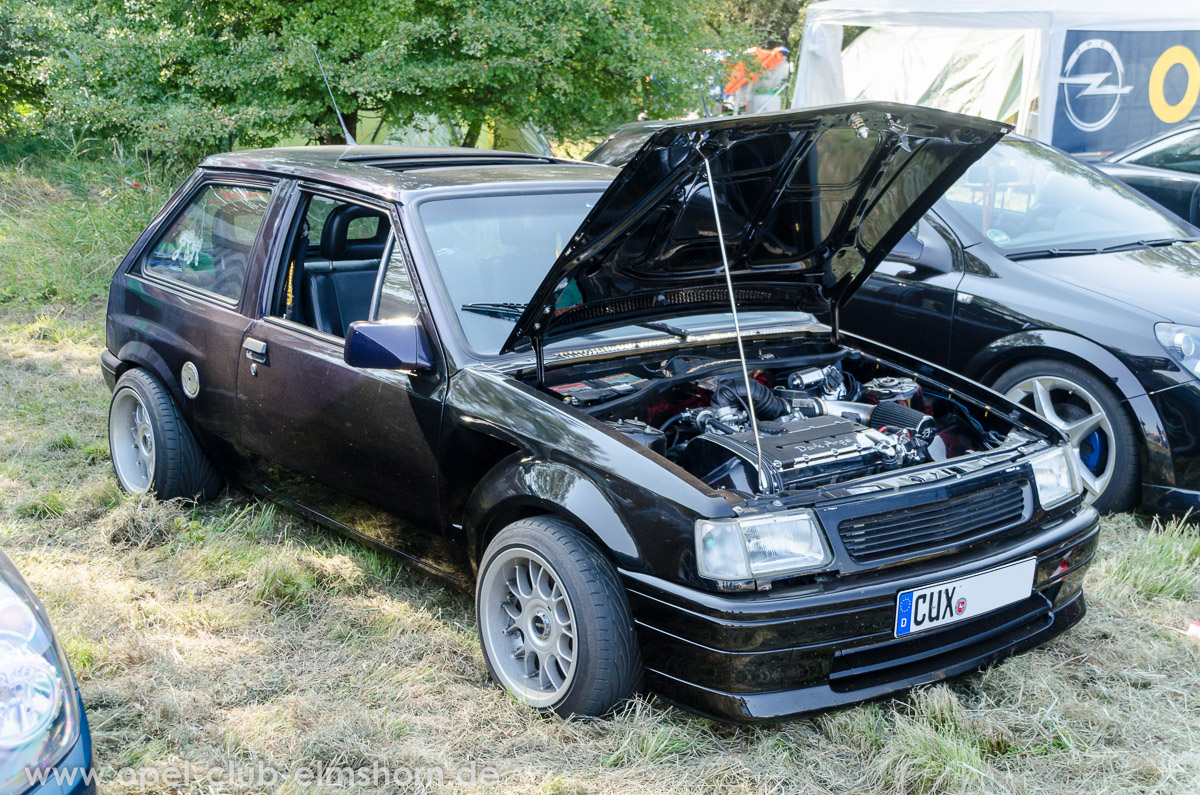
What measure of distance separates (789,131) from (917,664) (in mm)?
1501

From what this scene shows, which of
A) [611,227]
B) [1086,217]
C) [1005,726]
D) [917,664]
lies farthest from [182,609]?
[1086,217]

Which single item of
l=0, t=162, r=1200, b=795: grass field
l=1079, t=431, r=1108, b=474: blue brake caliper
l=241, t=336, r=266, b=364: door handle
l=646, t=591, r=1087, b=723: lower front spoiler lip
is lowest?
l=0, t=162, r=1200, b=795: grass field

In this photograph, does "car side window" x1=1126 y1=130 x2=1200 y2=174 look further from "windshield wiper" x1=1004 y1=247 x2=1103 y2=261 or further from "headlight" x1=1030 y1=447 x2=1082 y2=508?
"headlight" x1=1030 y1=447 x2=1082 y2=508

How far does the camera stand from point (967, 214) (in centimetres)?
512

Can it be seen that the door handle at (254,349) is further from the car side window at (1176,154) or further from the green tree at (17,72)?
the green tree at (17,72)

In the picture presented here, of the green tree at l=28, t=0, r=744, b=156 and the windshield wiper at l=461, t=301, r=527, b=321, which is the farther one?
the green tree at l=28, t=0, r=744, b=156

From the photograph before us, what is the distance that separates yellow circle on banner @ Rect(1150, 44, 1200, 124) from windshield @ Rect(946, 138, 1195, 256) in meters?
6.98

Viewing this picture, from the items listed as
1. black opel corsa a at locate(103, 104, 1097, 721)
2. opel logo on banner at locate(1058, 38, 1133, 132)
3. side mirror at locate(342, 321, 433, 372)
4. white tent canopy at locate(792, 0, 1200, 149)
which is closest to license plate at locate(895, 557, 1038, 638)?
black opel corsa a at locate(103, 104, 1097, 721)

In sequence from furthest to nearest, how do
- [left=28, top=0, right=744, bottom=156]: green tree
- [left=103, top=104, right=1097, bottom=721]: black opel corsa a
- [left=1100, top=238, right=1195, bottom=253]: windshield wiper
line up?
[left=28, top=0, right=744, bottom=156]: green tree
[left=1100, top=238, right=1195, bottom=253]: windshield wiper
[left=103, top=104, right=1097, bottom=721]: black opel corsa a

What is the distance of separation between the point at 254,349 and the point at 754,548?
211 cm

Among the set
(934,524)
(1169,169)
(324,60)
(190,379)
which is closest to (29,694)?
(934,524)

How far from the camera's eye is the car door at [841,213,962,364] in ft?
16.3

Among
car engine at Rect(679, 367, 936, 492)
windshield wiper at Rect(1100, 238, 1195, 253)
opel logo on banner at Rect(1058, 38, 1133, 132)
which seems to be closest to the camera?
car engine at Rect(679, 367, 936, 492)

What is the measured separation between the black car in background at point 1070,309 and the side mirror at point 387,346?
2.83 metres
